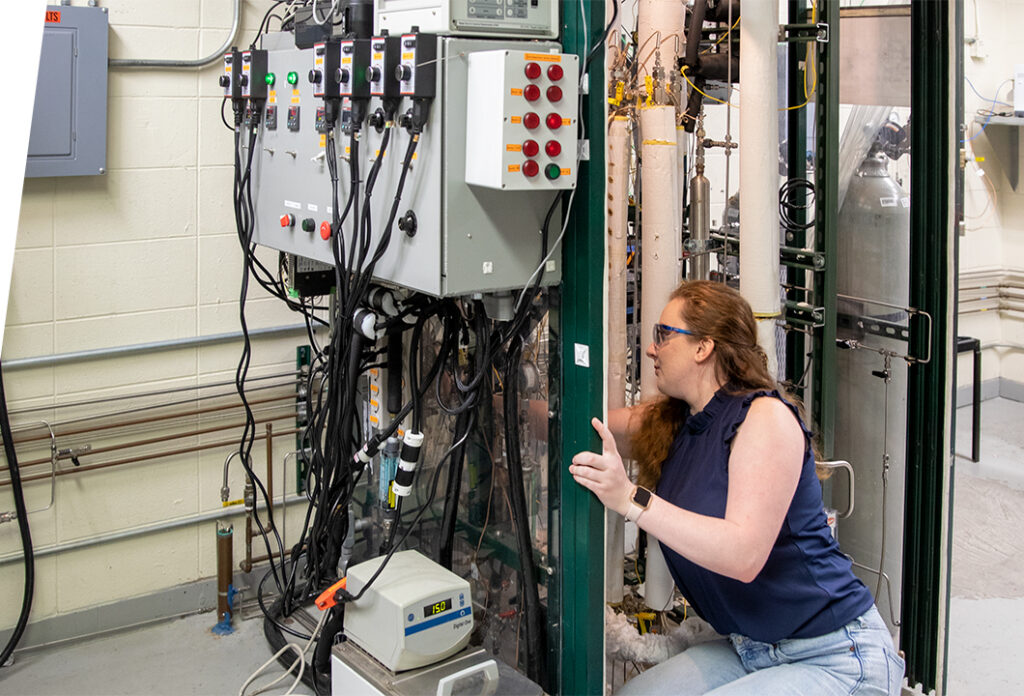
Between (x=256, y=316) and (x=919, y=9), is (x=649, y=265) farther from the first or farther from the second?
(x=256, y=316)

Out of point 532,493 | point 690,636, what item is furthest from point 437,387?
point 690,636

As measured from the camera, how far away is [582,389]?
7.95 feet

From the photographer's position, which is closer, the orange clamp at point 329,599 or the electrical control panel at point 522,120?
the electrical control panel at point 522,120

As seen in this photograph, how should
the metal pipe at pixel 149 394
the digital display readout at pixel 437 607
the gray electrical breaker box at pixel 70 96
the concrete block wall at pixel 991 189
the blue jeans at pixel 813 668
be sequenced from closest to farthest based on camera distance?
Result: the blue jeans at pixel 813 668, the digital display readout at pixel 437 607, the gray electrical breaker box at pixel 70 96, the metal pipe at pixel 149 394, the concrete block wall at pixel 991 189

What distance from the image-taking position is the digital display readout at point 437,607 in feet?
8.16

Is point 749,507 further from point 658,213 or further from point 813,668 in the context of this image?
point 658,213

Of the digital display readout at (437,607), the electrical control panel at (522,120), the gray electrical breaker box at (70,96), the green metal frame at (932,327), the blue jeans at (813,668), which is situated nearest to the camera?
the electrical control panel at (522,120)

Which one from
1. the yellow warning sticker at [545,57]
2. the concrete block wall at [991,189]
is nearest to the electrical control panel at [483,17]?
the yellow warning sticker at [545,57]

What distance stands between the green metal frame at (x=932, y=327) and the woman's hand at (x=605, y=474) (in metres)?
1.10

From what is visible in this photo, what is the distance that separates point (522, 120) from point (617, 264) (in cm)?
56

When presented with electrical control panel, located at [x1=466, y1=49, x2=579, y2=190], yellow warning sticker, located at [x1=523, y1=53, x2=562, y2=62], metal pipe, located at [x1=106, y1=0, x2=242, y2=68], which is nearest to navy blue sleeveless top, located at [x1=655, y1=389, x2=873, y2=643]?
electrical control panel, located at [x1=466, y1=49, x2=579, y2=190]

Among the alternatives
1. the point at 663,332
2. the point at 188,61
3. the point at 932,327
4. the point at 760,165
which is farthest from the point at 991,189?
the point at 188,61

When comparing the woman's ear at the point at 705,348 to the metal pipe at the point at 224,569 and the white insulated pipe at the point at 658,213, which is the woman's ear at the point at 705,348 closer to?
the white insulated pipe at the point at 658,213

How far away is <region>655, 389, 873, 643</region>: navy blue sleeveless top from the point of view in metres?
2.32
